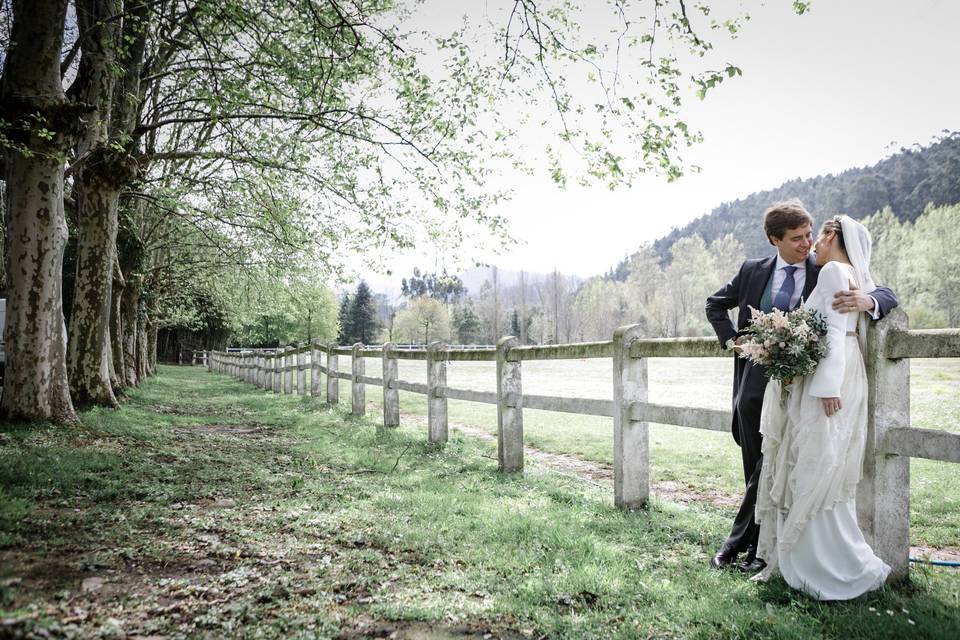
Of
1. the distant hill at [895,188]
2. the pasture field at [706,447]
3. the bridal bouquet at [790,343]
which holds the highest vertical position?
the distant hill at [895,188]

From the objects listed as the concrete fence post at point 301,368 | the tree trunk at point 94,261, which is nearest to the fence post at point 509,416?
the tree trunk at point 94,261

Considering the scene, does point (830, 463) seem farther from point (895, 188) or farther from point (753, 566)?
point (895, 188)

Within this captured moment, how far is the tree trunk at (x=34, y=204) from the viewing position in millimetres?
7051

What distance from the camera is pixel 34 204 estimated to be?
7.27 meters

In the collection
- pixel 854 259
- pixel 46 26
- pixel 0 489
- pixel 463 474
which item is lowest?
pixel 463 474

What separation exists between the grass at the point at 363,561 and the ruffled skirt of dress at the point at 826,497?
0.13 m

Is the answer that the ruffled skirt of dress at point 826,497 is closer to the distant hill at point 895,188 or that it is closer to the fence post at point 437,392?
the fence post at point 437,392

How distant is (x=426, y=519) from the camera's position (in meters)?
4.59

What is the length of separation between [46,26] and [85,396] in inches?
219

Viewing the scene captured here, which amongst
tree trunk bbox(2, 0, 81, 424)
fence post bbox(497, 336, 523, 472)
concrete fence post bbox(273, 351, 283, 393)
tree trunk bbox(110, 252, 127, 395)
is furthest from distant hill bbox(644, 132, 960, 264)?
tree trunk bbox(2, 0, 81, 424)

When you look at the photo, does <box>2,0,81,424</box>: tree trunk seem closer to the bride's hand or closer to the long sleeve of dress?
the long sleeve of dress

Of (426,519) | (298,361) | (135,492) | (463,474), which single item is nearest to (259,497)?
(135,492)

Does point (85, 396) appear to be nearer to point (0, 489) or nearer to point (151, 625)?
point (0, 489)

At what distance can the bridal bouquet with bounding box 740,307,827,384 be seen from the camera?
3.15 metres
